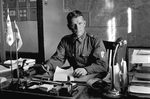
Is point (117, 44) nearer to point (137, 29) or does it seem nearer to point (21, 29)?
point (137, 29)

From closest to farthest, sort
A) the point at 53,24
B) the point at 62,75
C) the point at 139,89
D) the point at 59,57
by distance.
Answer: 1. the point at 139,89
2. the point at 62,75
3. the point at 59,57
4. the point at 53,24

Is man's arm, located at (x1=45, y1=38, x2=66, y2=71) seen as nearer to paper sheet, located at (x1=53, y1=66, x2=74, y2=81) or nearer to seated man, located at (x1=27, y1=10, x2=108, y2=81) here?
seated man, located at (x1=27, y1=10, x2=108, y2=81)

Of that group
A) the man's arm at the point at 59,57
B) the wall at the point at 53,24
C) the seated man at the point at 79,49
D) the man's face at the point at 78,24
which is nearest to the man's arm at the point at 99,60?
the seated man at the point at 79,49

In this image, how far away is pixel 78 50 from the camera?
2.26m

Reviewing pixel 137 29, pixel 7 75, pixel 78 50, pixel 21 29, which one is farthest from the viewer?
pixel 21 29

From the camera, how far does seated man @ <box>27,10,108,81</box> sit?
2.10 meters

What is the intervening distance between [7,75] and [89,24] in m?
1.99

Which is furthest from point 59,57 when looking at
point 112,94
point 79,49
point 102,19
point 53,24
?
point 53,24

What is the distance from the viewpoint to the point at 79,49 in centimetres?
226

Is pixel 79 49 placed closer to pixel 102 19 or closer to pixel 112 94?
pixel 112 94

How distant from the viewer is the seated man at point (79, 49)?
82.6 inches

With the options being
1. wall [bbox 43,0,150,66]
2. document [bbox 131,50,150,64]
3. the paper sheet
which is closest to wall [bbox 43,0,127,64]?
wall [bbox 43,0,150,66]

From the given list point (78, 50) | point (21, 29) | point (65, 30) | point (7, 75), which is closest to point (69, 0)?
point (65, 30)

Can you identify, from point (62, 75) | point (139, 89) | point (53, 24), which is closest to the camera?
point (139, 89)
